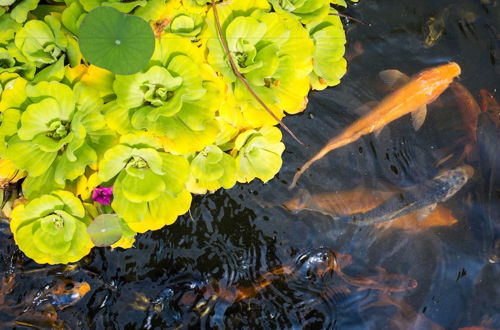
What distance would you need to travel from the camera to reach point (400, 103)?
2.50 meters

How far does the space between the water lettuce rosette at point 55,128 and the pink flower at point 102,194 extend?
84 mm

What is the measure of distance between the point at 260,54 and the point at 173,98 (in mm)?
325

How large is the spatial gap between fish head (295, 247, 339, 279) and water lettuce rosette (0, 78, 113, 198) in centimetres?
124

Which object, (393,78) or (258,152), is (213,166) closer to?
(258,152)

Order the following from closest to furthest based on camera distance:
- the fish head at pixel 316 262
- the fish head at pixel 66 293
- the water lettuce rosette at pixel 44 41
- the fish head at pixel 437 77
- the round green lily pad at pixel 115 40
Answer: the round green lily pad at pixel 115 40
the water lettuce rosette at pixel 44 41
the fish head at pixel 66 293
the fish head at pixel 316 262
the fish head at pixel 437 77

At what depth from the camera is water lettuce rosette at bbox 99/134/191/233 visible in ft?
4.86

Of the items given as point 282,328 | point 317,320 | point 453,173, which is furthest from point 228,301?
point 453,173

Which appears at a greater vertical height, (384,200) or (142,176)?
(142,176)

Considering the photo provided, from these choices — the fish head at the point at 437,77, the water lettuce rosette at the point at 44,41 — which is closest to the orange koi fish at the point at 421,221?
the fish head at the point at 437,77

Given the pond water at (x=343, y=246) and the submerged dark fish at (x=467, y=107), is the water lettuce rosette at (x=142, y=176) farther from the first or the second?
the submerged dark fish at (x=467, y=107)

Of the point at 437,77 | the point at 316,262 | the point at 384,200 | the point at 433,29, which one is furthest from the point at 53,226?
the point at 433,29

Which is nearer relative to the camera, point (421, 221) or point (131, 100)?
point (131, 100)

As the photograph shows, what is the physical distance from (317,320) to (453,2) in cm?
178

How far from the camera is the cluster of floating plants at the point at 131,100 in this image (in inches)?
57.5
